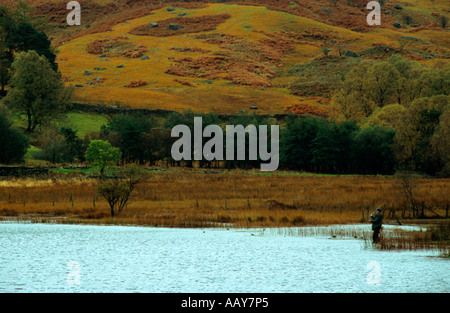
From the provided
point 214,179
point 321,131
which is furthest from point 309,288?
point 321,131

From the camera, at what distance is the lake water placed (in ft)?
72.0

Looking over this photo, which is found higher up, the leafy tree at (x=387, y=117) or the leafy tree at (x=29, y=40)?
the leafy tree at (x=29, y=40)

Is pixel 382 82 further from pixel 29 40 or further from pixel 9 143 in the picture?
pixel 29 40

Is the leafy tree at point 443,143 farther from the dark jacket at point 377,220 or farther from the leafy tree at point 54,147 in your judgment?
the leafy tree at point 54,147

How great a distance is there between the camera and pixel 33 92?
327 feet

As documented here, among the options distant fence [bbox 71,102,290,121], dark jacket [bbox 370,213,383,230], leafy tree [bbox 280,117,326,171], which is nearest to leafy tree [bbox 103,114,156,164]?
distant fence [bbox 71,102,290,121]

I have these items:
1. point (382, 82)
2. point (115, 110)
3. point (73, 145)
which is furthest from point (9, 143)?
point (382, 82)

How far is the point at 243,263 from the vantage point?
27031mm

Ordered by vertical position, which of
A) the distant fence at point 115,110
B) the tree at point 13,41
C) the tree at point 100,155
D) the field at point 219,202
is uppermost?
the tree at point 13,41

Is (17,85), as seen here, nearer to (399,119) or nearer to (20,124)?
(20,124)

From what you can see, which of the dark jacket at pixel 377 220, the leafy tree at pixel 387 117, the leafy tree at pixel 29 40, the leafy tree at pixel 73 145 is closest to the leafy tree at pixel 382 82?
the leafy tree at pixel 387 117

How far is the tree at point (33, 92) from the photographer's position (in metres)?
99.3

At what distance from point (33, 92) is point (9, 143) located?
21940 mm

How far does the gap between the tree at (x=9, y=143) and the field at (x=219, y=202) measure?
15.4 metres
